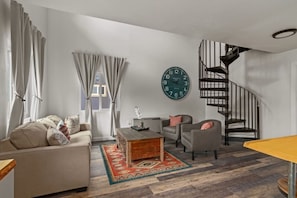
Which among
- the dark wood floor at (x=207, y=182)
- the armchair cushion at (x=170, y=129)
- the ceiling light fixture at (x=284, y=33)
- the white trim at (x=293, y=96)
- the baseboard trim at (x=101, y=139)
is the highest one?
the ceiling light fixture at (x=284, y=33)

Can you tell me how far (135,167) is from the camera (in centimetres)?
297

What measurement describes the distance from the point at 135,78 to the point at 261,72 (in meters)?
3.63

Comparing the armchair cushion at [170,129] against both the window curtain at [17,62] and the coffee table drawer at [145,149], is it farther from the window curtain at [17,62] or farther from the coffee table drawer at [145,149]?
the window curtain at [17,62]

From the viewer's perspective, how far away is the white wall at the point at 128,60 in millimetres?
4441

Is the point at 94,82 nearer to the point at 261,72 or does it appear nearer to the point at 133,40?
the point at 133,40

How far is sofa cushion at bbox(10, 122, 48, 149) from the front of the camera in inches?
80.3

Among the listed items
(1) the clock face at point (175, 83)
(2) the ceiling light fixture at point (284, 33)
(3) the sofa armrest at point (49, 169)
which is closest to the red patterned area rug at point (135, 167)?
(3) the sofa armrest at point (49, 169)


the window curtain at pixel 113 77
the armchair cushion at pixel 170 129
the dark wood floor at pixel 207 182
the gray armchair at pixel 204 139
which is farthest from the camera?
the window curtain at pixel 113 77

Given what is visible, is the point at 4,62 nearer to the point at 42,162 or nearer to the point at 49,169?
the point at 42,162

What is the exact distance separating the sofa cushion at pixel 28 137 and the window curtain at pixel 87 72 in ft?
7.65

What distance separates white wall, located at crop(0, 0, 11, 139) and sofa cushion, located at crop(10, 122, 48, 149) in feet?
1.02

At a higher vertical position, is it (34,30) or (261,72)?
(34,30)

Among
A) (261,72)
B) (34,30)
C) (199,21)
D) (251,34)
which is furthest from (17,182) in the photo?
(261,72)

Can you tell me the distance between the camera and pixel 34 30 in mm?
3131
